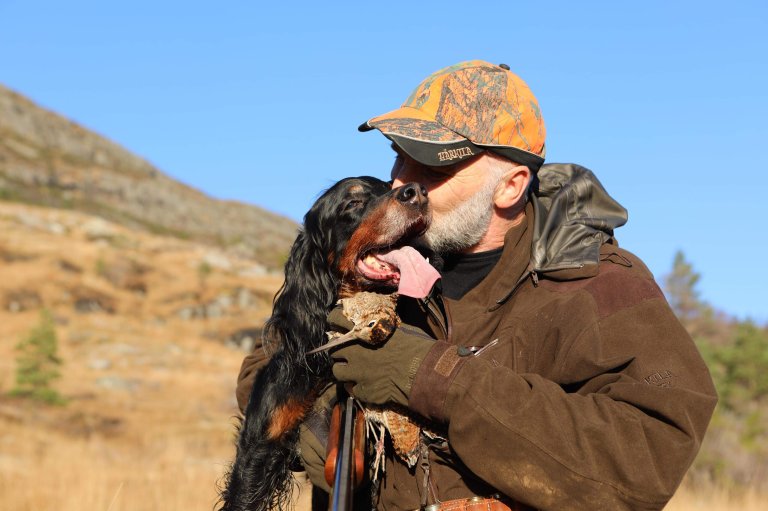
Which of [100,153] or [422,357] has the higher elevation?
[100,153]

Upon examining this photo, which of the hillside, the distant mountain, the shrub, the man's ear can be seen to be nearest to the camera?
the man's ear

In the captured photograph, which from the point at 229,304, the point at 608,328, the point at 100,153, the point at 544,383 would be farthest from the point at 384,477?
the point at 100,153

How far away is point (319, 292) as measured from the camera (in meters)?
3.16

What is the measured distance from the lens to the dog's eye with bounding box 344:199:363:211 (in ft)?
10.7

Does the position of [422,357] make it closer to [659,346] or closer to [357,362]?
[357,362]

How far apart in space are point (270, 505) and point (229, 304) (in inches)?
1363

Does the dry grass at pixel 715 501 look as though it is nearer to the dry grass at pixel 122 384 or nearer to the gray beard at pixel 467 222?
the dry grass at pixel 122 384

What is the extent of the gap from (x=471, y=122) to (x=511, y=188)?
29 cm

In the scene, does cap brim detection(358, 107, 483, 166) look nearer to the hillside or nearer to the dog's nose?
the dog's nose

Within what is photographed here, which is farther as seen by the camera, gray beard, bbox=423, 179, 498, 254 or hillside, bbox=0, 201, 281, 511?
hillside, bbox=0, 201, 281, 511

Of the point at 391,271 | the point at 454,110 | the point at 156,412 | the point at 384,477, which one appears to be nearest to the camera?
the point at 384,477

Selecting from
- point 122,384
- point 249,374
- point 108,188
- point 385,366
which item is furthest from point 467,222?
point 108,188

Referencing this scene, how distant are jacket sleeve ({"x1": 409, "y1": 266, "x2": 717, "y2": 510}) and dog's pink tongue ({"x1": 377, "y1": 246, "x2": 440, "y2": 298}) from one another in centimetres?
48

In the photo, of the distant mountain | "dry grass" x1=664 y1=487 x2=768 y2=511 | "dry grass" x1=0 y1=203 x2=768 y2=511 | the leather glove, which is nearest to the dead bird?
the leather glove
